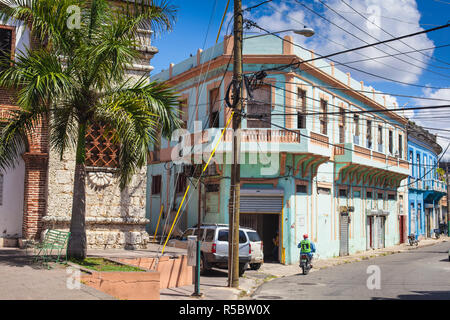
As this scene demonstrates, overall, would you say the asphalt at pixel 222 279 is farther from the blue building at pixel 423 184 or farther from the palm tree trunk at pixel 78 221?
the blue building at pixel 423 184

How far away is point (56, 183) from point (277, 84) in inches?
466

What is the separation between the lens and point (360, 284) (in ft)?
49.6

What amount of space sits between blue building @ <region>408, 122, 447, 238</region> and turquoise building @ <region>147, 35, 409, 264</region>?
11110 mm

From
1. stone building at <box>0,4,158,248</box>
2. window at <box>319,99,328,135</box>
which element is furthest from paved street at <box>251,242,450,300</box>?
window at <box>319,99,328,135</box>

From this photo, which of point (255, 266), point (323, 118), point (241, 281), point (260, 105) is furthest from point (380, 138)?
point (241, 281)

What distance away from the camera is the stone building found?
52.5 feet

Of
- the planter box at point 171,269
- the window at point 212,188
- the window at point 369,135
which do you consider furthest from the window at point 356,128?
the planter box at point 171,269

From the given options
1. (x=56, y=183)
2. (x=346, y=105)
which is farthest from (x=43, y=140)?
(x=346, y=105)

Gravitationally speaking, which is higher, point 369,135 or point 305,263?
point 369,135

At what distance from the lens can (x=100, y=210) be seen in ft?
55.1

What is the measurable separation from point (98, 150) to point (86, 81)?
571cm

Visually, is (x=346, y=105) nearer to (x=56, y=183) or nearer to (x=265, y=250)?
(x=265, y=250)

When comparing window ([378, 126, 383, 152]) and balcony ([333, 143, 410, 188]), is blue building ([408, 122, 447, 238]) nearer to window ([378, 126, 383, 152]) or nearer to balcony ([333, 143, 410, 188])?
balcony ([333, 143, 410, 188])

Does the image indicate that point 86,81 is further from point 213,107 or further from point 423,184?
point 423,184
